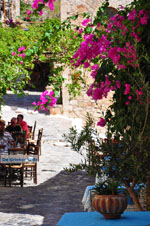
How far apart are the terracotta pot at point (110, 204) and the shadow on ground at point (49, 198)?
158 inches

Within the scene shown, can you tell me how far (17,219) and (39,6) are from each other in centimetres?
369

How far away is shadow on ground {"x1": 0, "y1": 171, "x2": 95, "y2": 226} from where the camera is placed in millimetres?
9617

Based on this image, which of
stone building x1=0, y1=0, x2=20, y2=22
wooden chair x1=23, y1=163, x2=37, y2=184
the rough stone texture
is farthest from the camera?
stone building x1=0, y1=0, x2=20, y2=22

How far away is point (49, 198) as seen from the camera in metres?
11.0

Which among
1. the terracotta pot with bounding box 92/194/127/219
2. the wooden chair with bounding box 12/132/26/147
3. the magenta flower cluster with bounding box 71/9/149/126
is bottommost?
the wooden chair with bounding box 12/132/26/147

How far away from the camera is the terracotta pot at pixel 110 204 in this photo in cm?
462

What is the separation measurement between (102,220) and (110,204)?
7.2 inches

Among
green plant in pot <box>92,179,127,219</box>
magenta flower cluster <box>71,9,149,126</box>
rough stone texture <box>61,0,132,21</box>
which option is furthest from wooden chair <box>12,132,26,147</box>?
rough stone texture <box>61,0,132,21</box>

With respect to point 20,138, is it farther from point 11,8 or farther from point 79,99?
point 11,8

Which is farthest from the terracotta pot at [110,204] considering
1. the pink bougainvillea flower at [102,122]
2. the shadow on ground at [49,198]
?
the shadow on ground at [49,198]

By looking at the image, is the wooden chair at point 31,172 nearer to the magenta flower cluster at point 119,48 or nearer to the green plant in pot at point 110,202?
the magenta flower cluster at point 119,48

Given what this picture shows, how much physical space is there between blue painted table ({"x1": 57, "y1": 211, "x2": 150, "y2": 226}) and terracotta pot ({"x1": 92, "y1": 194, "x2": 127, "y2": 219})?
68 mm

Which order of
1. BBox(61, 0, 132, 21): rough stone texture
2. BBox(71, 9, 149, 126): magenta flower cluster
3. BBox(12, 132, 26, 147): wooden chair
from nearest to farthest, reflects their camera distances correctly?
BBox(71, 9, 149, 126): magenta flower cluster → BBox(12, 132, 26, 147): wooden chair → BBox(61, 0, 132, 21): rough stone texture

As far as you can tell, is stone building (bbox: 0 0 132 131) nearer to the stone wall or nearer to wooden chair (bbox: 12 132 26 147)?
the stone wall
